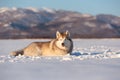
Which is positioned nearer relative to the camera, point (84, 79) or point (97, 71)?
point (84, 79)

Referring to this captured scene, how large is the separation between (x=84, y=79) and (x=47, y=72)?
100cm

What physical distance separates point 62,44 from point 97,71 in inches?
183

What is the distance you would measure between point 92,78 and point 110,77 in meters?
0.30

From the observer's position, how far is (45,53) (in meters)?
10.9

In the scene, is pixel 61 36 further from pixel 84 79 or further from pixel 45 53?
pixel 84 79

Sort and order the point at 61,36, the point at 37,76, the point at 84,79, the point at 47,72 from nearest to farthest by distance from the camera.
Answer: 1. the point at 84,79
2. the point at 37,76
3. the point at 47,72
4. the point at 61,36

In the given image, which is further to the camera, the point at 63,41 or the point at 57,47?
the point at 57,47

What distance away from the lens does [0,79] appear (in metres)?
5.22

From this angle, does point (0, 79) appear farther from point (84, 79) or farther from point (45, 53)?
point (45, 53)

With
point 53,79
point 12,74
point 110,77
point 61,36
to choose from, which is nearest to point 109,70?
point 110,77

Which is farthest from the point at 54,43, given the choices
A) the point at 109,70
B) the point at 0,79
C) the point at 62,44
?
the point at 0,79

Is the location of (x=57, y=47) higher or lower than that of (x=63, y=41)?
lower

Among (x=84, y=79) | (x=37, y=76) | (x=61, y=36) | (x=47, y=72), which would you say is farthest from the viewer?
(x=61, y=36)

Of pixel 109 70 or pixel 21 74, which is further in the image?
pixel 109 70
